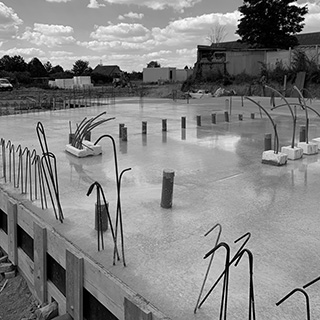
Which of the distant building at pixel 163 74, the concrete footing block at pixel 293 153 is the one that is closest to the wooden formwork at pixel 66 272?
the concrete footing block at pixel 293 153

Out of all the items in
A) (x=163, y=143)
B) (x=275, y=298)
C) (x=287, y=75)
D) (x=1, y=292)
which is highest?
(x=287, y=75)

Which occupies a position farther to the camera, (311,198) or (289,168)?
(289,168)

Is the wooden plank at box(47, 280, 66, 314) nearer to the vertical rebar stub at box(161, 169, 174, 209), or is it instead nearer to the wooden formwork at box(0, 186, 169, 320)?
the wooden formwork at box(0, 186, 169, 320)

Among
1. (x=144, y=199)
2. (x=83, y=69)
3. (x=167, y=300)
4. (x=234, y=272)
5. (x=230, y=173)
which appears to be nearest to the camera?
(x=167, y=300)

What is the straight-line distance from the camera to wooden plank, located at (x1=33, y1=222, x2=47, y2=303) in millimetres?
3633

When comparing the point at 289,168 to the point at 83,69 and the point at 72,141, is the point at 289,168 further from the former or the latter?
the point at 83,69

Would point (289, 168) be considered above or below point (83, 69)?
below

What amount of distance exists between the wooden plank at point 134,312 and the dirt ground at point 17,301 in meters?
1.45

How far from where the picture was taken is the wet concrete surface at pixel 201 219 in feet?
8.89

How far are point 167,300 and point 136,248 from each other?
0.82 metres

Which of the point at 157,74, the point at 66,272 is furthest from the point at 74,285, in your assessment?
the point at 157,74

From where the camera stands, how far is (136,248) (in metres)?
3.37

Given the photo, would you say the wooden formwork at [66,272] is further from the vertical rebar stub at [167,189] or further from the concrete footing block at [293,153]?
the concrete footing block at [293,153]

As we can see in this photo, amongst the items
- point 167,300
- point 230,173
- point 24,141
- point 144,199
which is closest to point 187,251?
point 167,300
